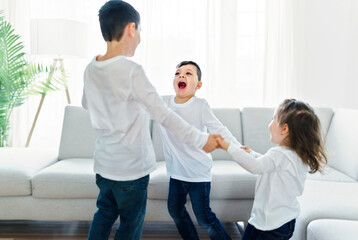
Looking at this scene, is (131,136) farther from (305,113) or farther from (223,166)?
(223,166)

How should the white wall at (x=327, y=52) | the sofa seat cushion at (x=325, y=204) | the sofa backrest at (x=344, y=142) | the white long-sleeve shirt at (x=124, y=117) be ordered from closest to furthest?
the white long-sleeve shirt at (x=124, y=117)
the sofa seat cushion at (x=325, y=204)
the sofa backrest at (x=344, y=142)
the white wall at (x=327, y=52)

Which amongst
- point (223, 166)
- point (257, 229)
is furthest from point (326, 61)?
point (257, 229)

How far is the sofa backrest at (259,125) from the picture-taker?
248cm

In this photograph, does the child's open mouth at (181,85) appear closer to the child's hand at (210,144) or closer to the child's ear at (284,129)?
the child's hand at (210,144)

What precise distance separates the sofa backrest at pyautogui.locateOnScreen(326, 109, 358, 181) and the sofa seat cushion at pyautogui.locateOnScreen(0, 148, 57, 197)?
2.05 metres

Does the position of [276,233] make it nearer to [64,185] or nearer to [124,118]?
[124,118]

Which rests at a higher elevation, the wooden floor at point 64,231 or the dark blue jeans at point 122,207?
the dark blue jeans at point 122,207

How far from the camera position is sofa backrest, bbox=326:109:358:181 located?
82.2 inches

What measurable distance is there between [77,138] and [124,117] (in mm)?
1453

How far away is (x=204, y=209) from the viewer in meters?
1.50

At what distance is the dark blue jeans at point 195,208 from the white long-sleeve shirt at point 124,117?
1.16 feet

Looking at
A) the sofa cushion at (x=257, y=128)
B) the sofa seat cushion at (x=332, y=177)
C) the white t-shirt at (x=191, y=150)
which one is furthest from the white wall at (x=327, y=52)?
the white t-shirt at (x=191, y=150)

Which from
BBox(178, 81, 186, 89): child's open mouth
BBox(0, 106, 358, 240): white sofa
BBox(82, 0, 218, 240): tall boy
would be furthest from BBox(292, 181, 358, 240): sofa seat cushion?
BBox(178, 81, 186, 89): child's open mouth

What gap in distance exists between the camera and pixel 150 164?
1.24m
